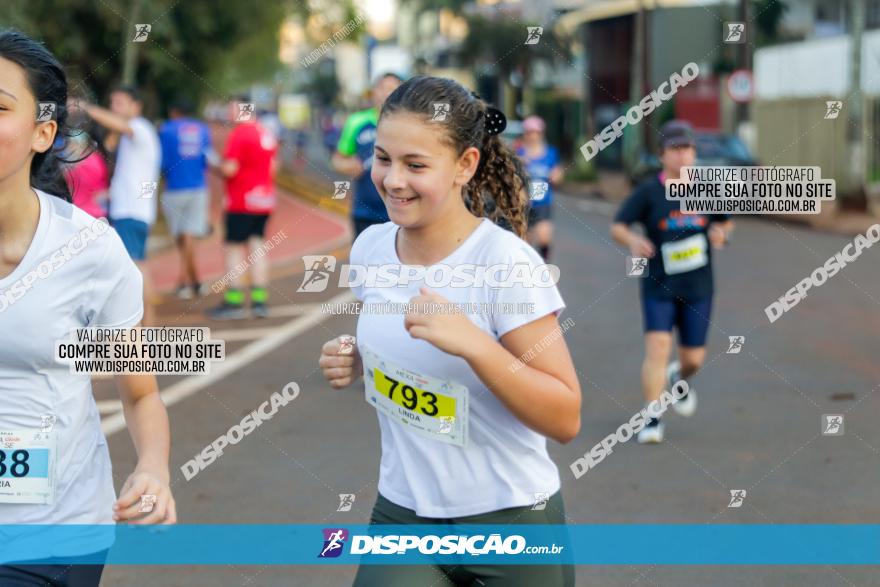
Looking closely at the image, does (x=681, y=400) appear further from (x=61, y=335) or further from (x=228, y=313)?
(x=61, y=335)

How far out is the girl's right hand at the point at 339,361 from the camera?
308 cm

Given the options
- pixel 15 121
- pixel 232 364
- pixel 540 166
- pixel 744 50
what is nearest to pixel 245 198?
pixel 232 364

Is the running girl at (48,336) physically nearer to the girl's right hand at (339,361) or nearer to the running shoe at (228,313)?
the girl's right hand at (339,361)

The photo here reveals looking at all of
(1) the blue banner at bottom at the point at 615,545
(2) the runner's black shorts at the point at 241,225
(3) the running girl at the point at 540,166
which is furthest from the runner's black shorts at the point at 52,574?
(3) the running girl at the point at 540,166

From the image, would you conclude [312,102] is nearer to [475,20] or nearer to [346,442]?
[475,20]

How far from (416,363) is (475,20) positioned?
5349 centimetres

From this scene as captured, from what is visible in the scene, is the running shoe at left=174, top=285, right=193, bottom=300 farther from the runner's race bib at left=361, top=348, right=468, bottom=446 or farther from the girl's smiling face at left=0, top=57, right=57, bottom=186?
the girl's smiling face at left=0, top=57, right=57, bottom=186

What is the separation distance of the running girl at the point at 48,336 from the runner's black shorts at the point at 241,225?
30.6ft

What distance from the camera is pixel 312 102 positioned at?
359 feet

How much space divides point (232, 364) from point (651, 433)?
349 cm

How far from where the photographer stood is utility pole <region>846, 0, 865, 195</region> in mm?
21766

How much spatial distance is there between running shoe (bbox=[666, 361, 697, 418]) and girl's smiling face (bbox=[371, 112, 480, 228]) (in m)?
5.24

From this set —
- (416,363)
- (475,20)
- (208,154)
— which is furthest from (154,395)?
(475,20)

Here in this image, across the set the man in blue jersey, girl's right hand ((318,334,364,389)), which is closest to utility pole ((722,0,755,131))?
the man in blue jersey
